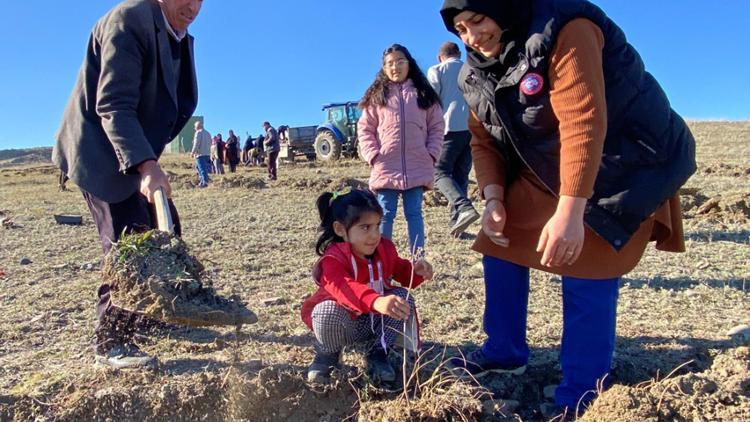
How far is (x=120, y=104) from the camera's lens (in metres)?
2.53

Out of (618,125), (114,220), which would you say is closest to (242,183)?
(114,220)

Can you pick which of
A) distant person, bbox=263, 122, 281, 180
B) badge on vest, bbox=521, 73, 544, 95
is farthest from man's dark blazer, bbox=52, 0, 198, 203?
distant person, bbox=263, 122, 281, 180

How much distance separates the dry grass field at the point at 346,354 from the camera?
229 cm

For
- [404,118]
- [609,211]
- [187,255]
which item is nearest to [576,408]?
[609,211]

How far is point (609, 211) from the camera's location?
2.11m

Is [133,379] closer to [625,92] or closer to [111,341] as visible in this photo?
[111,341]

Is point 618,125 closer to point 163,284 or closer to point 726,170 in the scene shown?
point 163,284

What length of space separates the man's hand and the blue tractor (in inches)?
743

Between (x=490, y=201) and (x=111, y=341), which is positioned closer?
(x=490, y=201)

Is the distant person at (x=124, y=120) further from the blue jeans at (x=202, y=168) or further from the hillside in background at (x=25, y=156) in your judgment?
the hillside in background at (x=25, y=156)

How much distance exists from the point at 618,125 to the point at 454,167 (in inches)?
135

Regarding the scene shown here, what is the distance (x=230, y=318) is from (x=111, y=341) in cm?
78

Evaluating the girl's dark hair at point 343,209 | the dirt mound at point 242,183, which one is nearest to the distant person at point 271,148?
the dirt mound at point 242,183

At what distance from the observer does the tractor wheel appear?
70.2 ft
